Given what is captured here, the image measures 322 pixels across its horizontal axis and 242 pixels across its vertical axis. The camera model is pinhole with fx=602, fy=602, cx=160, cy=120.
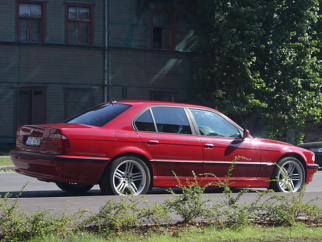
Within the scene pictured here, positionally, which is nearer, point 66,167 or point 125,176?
point 66,167

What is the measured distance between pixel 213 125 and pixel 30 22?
16589mm

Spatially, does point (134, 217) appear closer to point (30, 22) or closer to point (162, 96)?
point (30, 22)

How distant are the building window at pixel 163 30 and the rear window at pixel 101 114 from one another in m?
17.6

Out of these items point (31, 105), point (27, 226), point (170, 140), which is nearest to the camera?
point (27, 226)

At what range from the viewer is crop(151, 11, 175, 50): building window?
89.5 ft

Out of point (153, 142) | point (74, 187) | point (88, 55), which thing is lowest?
point (74, 187)

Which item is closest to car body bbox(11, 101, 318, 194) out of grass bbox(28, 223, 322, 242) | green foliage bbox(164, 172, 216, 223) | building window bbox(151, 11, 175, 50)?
green foliage bbox(164, 172, 216, 223)

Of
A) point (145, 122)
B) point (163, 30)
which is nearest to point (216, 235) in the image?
point (145, 122)

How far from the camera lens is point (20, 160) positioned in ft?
30.1

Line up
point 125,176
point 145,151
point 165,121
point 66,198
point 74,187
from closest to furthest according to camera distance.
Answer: point 66,198 → point 125,176 → point 145,151 → point 165,121 → point 74,187

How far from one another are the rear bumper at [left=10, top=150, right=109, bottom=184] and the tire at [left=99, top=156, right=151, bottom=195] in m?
0.13

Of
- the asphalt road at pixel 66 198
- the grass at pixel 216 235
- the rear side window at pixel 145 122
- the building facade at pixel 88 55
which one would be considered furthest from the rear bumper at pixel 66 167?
the building facade at pixel 88 55

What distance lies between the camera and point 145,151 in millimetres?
9188

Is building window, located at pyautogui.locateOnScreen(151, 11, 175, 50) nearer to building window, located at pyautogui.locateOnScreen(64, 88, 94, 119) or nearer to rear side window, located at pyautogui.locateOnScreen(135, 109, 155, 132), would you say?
building window, located at pyautogui.locateOnScreen(64, 88, 94, 119)
